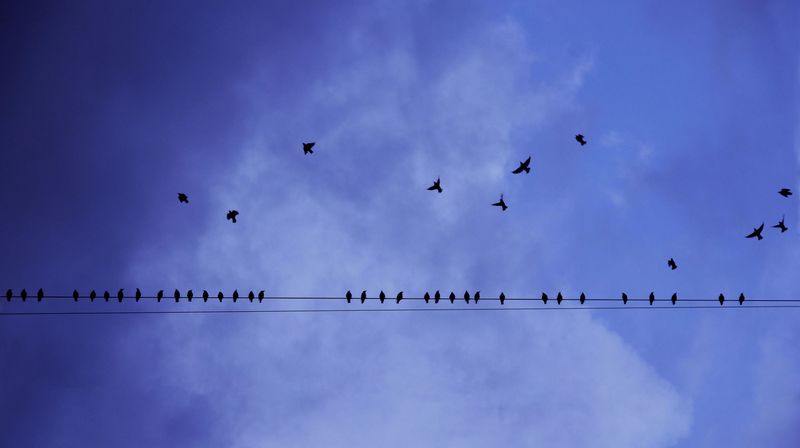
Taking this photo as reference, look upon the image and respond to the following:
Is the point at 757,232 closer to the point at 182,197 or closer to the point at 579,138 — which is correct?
the point at 579,138

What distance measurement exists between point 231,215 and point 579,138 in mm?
18046

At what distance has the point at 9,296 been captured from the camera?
2381 centimetres

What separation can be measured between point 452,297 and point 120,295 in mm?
13427

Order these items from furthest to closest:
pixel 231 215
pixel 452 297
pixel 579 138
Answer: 1. pixel 579 138
2. pixel 231 215
3. pixel 452 297

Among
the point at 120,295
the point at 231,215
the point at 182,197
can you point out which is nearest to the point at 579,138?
the point at 231,215

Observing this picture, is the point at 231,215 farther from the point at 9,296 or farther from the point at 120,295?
the point at 9,296

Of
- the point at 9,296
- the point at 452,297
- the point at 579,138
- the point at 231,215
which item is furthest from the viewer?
the point at 579,138

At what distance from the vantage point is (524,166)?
31.1 metres

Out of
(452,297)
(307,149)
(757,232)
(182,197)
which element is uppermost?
(307,149)

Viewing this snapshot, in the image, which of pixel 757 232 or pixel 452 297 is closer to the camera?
pixel 452 297

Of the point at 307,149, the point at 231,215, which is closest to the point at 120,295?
the point at 231,215

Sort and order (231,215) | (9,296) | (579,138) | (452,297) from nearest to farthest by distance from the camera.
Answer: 1. (9,296)
2. (452,297)
3. (231,215)
4. (579,138)

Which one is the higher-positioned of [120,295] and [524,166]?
[524,166]

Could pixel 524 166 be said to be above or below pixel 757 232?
above
